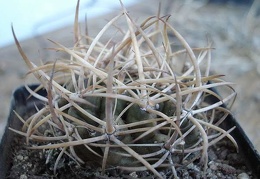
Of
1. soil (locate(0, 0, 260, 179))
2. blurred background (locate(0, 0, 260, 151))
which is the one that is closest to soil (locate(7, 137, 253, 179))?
soil (locate(0, 0, 260, 179))

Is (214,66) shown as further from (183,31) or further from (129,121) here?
(129,121)

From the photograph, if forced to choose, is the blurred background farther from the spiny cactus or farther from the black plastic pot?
the spiny cactus

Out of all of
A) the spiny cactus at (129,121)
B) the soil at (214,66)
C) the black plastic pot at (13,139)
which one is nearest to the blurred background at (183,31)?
the soil at (214,66)

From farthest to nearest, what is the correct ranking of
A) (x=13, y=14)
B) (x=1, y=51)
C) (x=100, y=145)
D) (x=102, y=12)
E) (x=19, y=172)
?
(x=102, y=12) < (x=13, y=14) < (x=1, y=51) < (x=19, y=172) < (x=100, y=145)

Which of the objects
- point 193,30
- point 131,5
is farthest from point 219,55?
point 131,5

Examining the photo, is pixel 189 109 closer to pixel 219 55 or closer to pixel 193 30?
pixel 219 55

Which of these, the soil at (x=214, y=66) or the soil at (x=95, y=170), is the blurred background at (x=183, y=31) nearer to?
the soil at (x=214, y=66)
